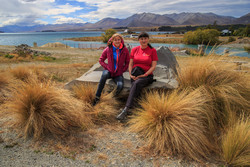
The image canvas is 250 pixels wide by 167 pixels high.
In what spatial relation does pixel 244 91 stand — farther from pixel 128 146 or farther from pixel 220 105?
pixel 128 146

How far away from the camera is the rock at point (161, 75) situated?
13.0ft

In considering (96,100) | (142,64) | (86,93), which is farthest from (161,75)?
(86,93)

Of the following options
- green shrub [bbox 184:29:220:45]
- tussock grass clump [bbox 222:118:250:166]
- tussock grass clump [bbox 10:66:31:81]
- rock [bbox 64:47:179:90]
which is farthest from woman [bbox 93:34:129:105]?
green shrub [bbox 184:29:220:45]

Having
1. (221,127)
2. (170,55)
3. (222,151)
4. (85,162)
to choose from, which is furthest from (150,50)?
(85,162)

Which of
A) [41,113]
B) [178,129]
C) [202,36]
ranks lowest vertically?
[178,129]

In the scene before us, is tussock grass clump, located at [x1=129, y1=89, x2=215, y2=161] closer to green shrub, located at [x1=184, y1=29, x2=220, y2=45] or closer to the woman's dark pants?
the woman's dark pants

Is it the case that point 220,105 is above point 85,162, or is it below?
above

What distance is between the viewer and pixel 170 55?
512 cm

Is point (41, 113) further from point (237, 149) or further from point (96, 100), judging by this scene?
point (237, 149)

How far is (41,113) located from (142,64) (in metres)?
2.20

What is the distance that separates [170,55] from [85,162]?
3819mm

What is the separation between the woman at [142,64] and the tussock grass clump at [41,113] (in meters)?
1.16

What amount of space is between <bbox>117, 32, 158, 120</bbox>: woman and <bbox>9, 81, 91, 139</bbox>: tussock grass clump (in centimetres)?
116

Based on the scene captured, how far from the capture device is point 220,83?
3518mm
